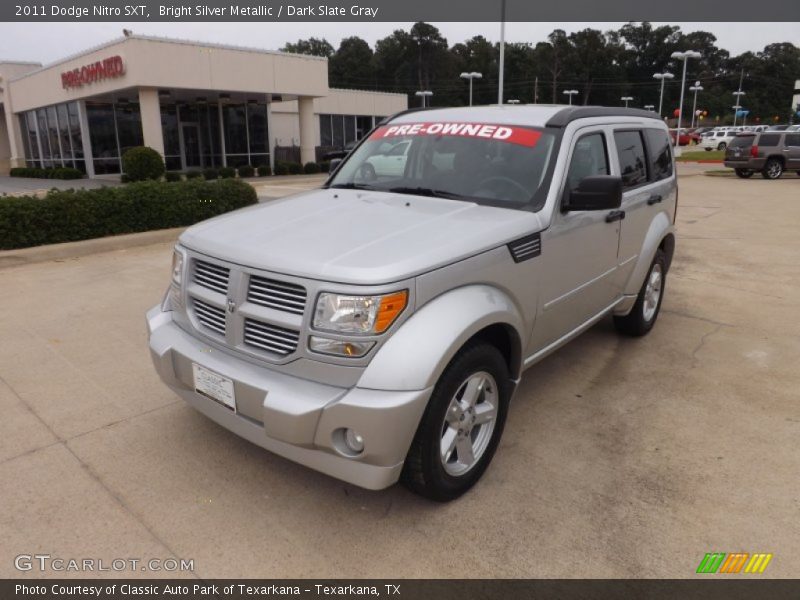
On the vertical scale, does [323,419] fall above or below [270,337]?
below

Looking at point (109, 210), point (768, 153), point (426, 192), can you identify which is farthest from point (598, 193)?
point (768, 153)

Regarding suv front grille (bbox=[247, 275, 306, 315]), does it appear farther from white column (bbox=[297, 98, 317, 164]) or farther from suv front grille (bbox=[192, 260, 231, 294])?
white column (bbox=[297, 98, 317, 164])

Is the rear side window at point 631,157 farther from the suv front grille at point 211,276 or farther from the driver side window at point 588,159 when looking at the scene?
the suv front grille at point 211,276

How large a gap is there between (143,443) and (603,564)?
2.60m

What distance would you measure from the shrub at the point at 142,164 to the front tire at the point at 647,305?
17.8m

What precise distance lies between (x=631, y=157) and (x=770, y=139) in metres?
22.5

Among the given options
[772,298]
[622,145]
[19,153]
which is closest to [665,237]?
[622,145]

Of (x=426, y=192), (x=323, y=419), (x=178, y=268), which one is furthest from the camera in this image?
(x=426, y=192)

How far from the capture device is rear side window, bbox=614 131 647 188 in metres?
4.47

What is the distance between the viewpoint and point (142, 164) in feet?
64.0

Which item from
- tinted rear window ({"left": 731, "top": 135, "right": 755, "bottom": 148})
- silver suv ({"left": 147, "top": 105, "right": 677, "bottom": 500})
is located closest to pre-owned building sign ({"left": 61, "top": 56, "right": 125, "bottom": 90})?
silver suv ({"left": 147, "top": 105, "right": 677, "bottom": 500})

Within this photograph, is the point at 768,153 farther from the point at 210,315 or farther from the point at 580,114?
the point at 210,315

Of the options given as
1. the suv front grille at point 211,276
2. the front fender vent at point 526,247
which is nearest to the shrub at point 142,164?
the suv front grille at point 211,276

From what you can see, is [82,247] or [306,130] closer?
[82,247]
